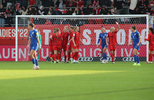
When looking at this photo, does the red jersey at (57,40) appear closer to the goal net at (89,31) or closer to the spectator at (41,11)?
the goal net at (89,31)

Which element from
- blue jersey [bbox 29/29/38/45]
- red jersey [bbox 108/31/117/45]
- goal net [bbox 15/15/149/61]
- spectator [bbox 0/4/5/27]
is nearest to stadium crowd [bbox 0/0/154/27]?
spectator [bbox 0/4/5/27]

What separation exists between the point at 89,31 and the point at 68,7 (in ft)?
16.6

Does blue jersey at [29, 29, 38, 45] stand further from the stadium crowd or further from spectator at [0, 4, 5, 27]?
the stadium crowd

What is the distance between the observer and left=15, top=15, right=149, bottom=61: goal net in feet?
66.0

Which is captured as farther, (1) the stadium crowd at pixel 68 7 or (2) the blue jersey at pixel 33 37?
(1) the stadium crowd at pixel 68 7

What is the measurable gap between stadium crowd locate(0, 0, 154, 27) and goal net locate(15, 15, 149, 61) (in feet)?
7.65

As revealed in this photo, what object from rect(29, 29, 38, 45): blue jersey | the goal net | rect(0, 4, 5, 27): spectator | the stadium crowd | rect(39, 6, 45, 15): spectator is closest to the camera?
rect(29, 29, 38, 45): blue jersey

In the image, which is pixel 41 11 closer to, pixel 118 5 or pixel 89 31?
pixel 89 31

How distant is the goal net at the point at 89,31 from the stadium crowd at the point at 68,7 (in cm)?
233

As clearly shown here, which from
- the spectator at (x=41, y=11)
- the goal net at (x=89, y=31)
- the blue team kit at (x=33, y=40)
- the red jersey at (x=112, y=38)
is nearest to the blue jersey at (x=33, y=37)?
the blue team kit at (x=33, y=40)

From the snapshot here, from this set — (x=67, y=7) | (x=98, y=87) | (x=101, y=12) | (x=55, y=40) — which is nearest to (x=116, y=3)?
(x=101, y=12)

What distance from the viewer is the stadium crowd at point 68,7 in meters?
23.7

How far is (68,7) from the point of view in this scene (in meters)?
24.9

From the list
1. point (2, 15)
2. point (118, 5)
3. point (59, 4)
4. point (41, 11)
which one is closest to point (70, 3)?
point (59, 4)
